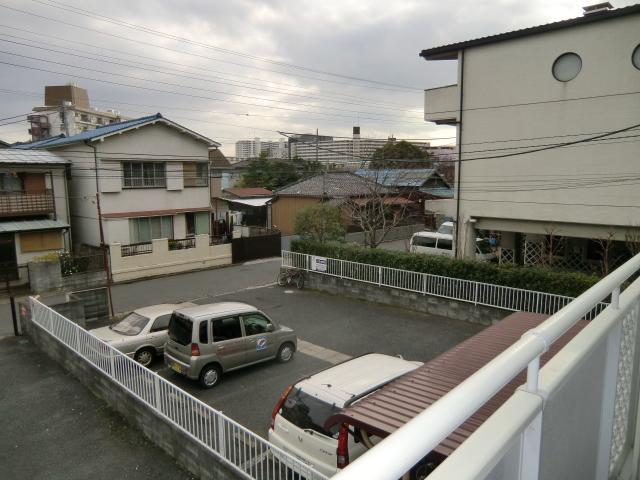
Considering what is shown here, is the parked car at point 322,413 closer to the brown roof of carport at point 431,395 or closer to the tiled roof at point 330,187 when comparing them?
the brown roof of carport at point 431,395

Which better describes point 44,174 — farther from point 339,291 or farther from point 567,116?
Answer: point 567,116

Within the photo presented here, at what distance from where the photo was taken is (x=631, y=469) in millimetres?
2230

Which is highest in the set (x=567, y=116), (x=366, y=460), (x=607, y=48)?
(x=607, y=48)

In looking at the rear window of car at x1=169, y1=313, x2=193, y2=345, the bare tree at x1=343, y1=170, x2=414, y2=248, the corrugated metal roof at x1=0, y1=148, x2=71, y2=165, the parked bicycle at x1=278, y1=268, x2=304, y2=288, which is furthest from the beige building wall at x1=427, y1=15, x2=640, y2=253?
the corrugated metal roof at x1=0, y1=148, x2=71, y2=165

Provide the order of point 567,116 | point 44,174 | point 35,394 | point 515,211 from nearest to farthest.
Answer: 1. point 35,394
2. point 567,116
3. point 515,211
4. point 44,174

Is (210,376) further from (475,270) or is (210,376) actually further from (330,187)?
(330,187)

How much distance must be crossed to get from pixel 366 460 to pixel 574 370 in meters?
0.92

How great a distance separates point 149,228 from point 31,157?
19.6 feet

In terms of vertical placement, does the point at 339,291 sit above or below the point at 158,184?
below

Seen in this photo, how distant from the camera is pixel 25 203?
20.7 meters

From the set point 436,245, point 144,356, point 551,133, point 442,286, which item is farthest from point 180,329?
point 436,245

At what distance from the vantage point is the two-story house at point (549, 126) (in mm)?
13969

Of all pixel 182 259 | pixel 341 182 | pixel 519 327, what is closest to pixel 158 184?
pixel 182 259

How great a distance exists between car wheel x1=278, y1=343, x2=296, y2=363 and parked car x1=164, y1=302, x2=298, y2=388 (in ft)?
0.52
